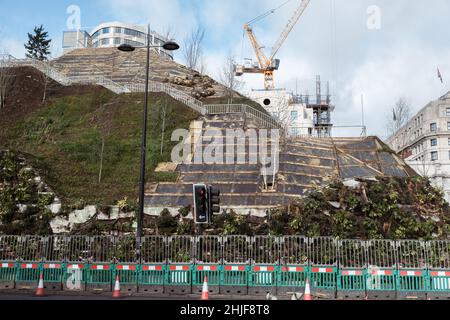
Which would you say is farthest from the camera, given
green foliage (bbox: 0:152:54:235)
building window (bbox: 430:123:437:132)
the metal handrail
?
building window (bbox: 430:123:437:132)

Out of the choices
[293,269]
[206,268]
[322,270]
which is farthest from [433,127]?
[206,268]

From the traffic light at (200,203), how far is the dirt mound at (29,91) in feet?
87.1

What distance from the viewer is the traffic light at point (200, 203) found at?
11.5 meters

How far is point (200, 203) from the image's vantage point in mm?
11508

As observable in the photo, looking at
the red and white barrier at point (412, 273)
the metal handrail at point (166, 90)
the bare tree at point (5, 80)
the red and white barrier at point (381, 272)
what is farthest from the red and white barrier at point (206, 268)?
the bare tree at point (5, 80)

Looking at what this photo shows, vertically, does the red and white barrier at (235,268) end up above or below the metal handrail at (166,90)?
below

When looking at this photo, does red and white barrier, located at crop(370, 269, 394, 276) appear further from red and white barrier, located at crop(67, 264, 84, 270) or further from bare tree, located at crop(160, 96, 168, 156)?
bare tree, located at crop(160, 96, 168, 156)

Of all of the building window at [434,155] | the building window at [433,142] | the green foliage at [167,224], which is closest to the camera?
the green foliage at [167,224]

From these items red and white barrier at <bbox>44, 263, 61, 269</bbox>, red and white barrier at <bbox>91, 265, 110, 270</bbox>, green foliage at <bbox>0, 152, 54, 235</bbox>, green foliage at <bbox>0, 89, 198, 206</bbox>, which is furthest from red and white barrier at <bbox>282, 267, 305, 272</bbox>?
green foliage at <bbox>0, 152, 54, 235</bbox>

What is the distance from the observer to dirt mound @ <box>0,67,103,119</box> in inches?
1334

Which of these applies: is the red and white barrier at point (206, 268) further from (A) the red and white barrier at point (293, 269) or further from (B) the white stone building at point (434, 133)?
(B) the white stone building at point (434, 133)

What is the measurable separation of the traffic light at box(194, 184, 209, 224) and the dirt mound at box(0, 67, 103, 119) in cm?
2655

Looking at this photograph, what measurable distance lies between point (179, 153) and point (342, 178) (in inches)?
405
